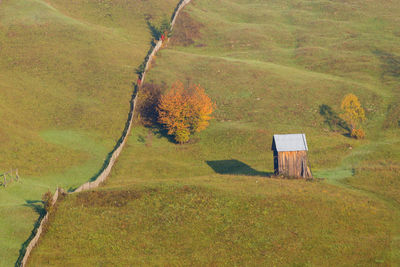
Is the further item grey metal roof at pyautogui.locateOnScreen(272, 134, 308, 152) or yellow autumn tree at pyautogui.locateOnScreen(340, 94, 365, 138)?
yellow autumn tree at pyautogui.locateOnScreen(340, 94, 365, 138)

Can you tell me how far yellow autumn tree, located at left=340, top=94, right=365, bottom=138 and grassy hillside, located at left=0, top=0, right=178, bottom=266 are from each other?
35.2 meters

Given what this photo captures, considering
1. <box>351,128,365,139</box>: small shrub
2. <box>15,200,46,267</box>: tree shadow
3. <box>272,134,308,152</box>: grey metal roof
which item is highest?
<box>272,134,308,152</box>: grey metal roof

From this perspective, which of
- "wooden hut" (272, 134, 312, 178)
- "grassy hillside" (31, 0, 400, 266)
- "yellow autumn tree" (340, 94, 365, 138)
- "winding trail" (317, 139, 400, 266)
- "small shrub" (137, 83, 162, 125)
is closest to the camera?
"grassy hillside" (31, 0, 400, 266)

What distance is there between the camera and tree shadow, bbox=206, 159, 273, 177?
54831 mm

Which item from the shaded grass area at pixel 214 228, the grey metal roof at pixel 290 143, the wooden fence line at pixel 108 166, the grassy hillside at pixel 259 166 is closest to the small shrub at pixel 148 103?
the wooden fence line at pixel 108 166

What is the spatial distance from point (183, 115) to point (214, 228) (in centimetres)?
3196

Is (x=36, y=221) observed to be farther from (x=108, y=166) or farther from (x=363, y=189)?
(x=363, y=189)

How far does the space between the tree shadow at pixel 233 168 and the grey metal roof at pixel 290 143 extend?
4.20 m

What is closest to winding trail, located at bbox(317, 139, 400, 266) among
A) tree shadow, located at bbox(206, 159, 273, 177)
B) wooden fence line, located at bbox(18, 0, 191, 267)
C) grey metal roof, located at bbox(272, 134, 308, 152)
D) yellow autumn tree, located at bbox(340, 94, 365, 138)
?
grey metal roof, located at bbox(272, 134, 308, 152)

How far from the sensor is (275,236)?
119ft

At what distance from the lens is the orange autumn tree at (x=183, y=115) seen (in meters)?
66.4

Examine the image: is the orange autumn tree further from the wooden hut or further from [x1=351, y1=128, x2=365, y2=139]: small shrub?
[x1=351, y1=128, x2=365, y2=139]: small shrub

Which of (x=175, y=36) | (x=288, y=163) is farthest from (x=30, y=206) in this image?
(x=175, y=36)

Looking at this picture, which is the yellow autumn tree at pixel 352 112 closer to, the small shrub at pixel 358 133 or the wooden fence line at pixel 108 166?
the small shrub at pixel 358 133
